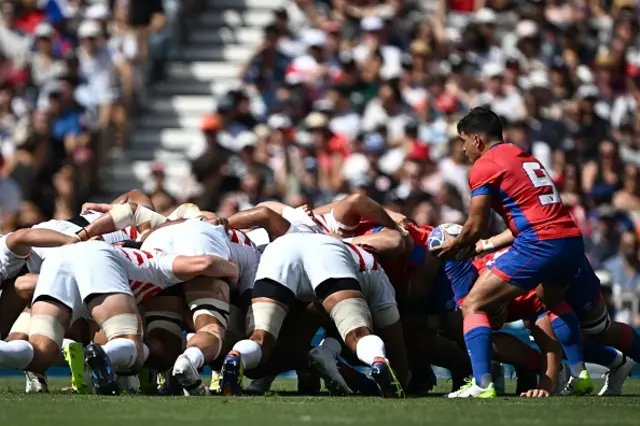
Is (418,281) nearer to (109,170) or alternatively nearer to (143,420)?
(143,420)

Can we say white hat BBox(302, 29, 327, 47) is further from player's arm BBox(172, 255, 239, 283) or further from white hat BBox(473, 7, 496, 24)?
player's arm BBox(172, 255, 239, 283)

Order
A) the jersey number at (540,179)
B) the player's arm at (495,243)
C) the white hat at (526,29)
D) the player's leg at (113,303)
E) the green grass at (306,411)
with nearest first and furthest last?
the green grass at (306,411) → the player's leg at (113,303) → the jersey number at (540,179) → the player's arm at (495,243) → the white hat at (526,29)

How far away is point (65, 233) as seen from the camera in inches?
474

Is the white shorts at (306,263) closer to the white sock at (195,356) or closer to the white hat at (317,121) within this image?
the white sock at (195,356)

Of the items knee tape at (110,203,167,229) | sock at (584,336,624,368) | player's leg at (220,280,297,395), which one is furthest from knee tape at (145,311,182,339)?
sock at (584,336,624,368)

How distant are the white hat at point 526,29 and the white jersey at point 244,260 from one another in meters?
8.63

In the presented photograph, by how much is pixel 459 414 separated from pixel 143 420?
1770 millimetres

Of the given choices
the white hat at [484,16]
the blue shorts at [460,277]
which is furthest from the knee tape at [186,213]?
the white hat at [484,16]

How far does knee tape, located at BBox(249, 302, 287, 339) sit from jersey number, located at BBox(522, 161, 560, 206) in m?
1.89

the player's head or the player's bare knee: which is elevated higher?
the player's head

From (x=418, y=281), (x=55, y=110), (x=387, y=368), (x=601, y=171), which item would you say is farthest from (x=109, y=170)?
(x=387, y=368)

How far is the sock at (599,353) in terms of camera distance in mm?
12156

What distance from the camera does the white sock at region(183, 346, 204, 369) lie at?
1050 centimetres

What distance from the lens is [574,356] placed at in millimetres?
11547
